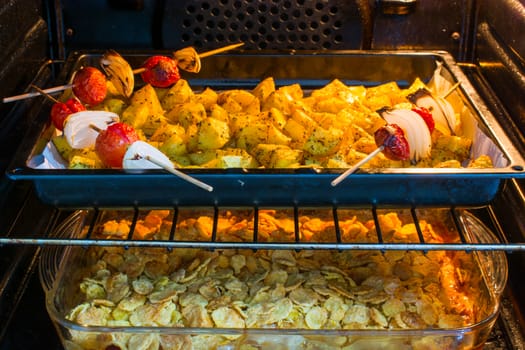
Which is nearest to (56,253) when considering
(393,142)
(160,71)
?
(160,71)

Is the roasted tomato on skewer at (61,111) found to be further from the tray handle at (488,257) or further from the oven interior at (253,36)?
the tray handle at (488,257)

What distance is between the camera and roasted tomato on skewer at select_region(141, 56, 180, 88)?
1691 millimetres

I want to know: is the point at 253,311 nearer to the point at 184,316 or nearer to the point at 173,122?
the point at 184,316

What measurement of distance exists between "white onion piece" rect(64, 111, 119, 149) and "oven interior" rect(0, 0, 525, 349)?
18 cm

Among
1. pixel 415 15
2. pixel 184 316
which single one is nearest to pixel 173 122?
pixel 184 316

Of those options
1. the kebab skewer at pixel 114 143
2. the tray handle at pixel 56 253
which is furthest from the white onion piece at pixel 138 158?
the tray handle at pixel 56 253

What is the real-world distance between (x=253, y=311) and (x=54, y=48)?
95 cm

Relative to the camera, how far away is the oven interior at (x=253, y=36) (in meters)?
1.58

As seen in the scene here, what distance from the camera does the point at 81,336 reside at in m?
1.28

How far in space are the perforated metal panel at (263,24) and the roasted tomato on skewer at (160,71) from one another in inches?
5.4

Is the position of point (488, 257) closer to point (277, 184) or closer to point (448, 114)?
point (448, 114)

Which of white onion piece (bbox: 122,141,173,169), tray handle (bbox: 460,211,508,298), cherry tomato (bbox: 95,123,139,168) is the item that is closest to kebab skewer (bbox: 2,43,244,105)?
cherry tomato (bbox: 95,123,139,168)

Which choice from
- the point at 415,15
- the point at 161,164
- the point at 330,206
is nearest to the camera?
the point at 161,164

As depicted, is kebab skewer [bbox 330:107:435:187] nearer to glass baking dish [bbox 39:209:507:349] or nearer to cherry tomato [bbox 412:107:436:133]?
cherry tomato [bbox 412:107:436:133]
